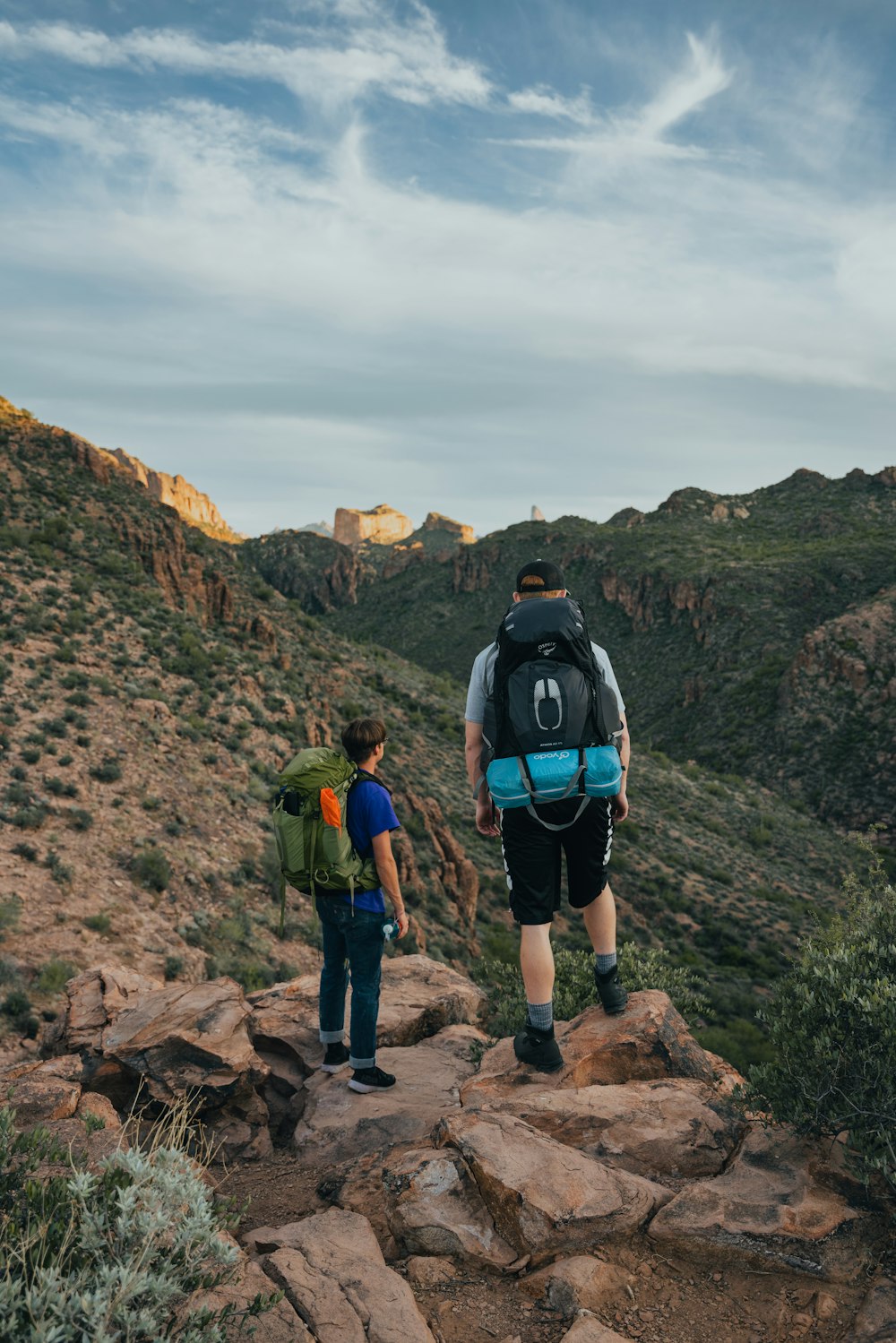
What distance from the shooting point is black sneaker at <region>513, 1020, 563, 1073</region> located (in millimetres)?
4258

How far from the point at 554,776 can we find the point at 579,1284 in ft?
6.60

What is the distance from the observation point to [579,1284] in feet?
9.23

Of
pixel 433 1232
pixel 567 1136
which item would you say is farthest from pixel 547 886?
pixel 433 1232

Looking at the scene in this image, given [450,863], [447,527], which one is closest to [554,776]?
[450,863]

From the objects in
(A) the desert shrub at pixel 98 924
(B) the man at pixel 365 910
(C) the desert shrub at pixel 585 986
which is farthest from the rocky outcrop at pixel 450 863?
(B) the man at pixel 365 910

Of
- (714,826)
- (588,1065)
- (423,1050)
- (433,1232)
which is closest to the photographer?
(433,1232)

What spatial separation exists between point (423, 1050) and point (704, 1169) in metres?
2.46

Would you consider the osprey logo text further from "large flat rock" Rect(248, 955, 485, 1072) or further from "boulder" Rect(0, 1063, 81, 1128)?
"large flat rock" Rect(248, 955, 485, 1072)

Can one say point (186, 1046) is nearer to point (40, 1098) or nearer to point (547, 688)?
point (40, 1098)

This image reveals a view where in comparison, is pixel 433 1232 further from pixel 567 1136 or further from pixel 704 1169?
pixel 704 1169

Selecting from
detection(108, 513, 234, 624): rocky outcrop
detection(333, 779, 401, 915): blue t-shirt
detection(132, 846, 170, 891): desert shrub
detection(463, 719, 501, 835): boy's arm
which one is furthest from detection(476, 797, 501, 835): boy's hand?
detection(108, 513, 234, 624): rocky outcrop

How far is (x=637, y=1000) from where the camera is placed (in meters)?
4.77

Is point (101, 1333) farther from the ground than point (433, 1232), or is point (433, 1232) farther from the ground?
point (101, 1333)

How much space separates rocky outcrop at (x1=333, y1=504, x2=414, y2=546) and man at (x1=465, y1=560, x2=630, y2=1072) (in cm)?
17447
